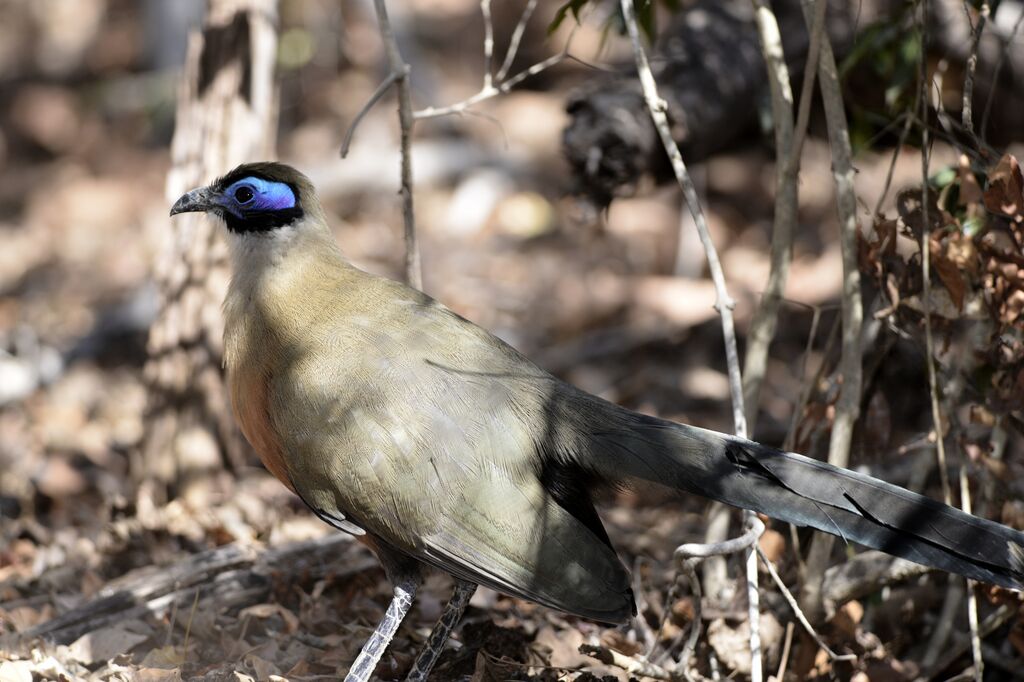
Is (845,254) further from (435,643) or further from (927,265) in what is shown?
(435,643)

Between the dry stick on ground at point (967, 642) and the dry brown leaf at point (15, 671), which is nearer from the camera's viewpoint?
the dry brown leaf at point (15, 671)

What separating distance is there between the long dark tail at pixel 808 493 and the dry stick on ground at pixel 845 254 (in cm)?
49

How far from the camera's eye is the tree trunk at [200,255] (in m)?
5.20

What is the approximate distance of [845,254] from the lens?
393 cm

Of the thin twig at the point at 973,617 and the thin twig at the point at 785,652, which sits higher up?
the thin twig at the point at 973,617

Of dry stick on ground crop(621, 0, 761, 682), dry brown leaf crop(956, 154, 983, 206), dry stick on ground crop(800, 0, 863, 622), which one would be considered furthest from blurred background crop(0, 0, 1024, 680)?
dry stick on ground crop(621, 0, 761, 682)

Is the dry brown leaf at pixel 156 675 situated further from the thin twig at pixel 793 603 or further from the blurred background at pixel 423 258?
the thin twig at pixel 793 603

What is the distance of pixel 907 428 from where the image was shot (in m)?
5.62

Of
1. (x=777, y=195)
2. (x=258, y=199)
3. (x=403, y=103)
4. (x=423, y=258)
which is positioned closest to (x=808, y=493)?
(x=777, y=195)

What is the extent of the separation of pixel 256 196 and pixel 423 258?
13.4 ft

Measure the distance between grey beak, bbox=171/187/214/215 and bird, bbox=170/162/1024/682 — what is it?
1.18 feet

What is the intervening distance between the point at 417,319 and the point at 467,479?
0.67 metres

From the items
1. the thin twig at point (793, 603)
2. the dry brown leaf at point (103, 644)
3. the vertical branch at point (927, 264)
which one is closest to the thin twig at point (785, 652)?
the thin twig at point (793, 603)

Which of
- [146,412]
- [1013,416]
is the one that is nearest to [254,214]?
[146,412]
